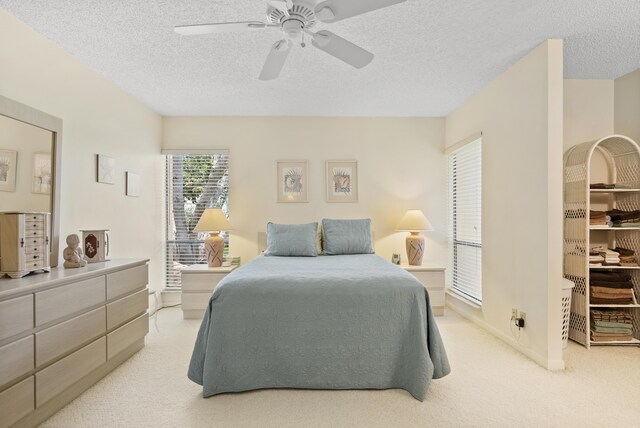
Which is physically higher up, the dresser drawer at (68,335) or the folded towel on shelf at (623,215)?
the folded towel on shelf at (623,215)

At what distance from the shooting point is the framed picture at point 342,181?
4.84 metres

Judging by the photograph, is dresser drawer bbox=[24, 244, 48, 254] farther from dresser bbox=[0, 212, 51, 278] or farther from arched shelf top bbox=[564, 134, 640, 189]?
arched shelf top bbox=[564, 134, 640, 189]

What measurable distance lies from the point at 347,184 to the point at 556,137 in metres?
2.54

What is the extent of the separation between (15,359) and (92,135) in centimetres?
213

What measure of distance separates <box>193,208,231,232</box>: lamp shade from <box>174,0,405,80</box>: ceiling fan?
2572 mm

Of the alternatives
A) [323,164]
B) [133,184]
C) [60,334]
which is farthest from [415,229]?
[60,334]

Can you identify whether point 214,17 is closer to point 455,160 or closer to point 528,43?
point 528,43

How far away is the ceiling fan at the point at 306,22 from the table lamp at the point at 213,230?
8.45 feet

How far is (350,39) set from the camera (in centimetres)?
275

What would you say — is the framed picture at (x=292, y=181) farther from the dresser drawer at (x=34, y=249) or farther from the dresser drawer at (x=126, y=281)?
the dresser drawer at (x=34, y=249)

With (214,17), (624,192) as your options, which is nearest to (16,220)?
(214,17)

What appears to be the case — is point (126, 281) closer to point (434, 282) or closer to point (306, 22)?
point (306, 22)

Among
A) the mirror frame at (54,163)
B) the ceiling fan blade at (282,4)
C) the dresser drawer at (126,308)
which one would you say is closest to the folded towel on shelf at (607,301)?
the ceiling fan blade at (282,4)

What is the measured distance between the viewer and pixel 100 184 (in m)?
3.41
